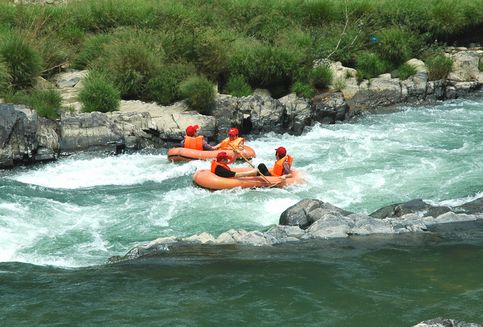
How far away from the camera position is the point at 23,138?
14289mm

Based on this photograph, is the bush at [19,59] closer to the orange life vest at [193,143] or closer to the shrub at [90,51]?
the shrub at [90,51]

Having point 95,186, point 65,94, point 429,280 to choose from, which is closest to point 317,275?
point 429,280

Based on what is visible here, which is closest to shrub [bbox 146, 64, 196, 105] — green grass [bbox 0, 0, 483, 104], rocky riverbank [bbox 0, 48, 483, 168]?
green grass [bbox 0, 0, 483, 104]

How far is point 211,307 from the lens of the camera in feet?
24.2

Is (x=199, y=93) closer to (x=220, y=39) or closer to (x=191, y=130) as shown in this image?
(x=191, y=130)

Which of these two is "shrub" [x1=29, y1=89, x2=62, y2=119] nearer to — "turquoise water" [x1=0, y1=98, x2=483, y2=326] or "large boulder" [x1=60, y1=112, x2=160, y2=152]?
"large boulder" [x1=60, y1=112, x2=160, y2=152]

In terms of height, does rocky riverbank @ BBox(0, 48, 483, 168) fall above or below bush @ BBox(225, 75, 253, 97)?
below

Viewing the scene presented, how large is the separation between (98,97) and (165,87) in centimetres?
192

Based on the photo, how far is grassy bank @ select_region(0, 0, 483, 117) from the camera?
57.0 ft

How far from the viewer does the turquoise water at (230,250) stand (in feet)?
24.0

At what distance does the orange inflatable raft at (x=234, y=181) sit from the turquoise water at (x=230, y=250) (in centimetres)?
17

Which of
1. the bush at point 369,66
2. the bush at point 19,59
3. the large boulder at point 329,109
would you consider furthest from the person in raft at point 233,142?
the bush at point 369,66

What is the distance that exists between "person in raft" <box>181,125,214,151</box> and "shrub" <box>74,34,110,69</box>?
484 centimetres

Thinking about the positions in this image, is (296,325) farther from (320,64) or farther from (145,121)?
(320,64)
